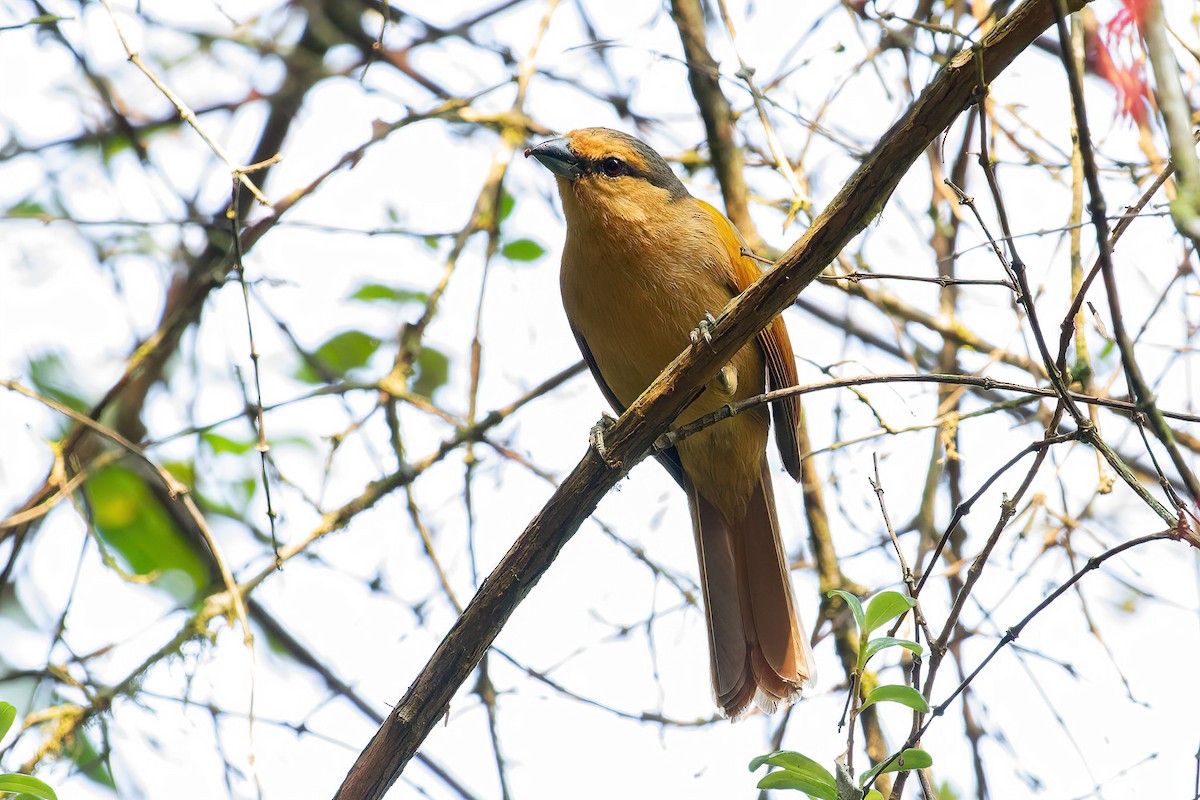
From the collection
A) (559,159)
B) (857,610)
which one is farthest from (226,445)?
(857,610)

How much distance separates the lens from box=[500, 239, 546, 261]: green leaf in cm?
457

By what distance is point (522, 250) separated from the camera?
15.0ft

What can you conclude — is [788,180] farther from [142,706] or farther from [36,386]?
[36,386]

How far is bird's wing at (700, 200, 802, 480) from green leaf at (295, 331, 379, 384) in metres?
1.61

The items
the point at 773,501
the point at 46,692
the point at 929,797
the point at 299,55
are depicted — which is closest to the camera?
the point at 929,797

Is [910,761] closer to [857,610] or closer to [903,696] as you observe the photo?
[903,696]

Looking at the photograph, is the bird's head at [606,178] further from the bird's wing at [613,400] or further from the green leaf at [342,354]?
the green leaf at [342,354]

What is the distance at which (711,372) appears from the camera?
8.12 ft

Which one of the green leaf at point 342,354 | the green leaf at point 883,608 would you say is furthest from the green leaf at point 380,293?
the green leaf at point 883,608

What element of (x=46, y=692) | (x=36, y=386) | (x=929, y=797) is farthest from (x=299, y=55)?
(x=929, y=797)

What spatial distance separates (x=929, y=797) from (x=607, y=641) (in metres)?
2.25

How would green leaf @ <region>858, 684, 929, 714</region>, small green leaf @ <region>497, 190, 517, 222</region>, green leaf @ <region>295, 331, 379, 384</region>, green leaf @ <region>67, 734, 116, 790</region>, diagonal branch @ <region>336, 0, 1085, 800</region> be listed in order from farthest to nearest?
small green leaf @ <region>497, 190, 517, 222</region>
green leaf @ <region>295, 331, 379, 384</region>
green leaf @ <region>67, 734, 116, 790</region>
diagonal branch @ <region>336, 0, 1085, 800</region>
green leaf @ <region>858, 684, 929, 714</region>

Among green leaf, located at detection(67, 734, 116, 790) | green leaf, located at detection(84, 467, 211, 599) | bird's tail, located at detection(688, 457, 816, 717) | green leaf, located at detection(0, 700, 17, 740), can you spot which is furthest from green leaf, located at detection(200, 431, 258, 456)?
green leaf, located at detection(0, 700, 17, 740)

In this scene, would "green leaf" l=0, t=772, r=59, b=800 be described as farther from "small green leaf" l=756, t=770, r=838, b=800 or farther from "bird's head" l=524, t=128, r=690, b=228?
"bird's head" l=524, t=128, r=690, b=228
